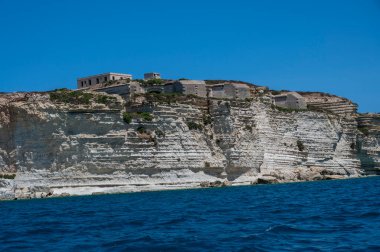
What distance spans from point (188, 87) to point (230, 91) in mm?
4413

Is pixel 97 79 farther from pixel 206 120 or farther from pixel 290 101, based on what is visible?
pixel 290 101

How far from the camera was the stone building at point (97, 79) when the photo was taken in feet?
189

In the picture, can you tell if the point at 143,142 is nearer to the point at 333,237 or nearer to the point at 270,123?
the point at 270,123

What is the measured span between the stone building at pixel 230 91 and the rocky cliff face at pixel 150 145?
161cm

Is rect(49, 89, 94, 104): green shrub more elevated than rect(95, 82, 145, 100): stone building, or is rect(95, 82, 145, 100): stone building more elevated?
rect(95, 82, 145, 100): stone building

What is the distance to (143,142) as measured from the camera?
45.0 metres

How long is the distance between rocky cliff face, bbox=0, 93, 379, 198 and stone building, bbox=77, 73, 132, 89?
10173mm

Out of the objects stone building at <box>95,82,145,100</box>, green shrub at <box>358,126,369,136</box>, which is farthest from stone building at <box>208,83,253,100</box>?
green shrub at <box>358,126,369,136</box>

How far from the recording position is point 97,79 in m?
58.6

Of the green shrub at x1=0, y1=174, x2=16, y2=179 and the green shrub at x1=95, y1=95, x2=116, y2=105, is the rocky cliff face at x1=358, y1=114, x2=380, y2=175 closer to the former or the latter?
the green shrub at x1=95, y1=95, x2=116, y2=105

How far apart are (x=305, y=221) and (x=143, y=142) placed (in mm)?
28556

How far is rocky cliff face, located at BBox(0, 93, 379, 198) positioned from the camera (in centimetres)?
4181

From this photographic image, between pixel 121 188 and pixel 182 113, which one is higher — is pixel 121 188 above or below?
below

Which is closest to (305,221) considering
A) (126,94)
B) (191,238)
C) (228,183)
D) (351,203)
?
(191,238)
